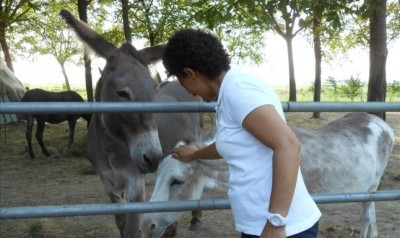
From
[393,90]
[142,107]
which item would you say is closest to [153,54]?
[142,107]

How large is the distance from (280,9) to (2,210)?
466 cm

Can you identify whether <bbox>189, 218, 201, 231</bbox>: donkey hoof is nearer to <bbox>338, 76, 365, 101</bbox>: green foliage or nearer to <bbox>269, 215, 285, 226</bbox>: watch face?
<bbox>269, 215, 285, 226</bbox>: watch face


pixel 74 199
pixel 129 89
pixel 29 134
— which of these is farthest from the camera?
pixel 29 134

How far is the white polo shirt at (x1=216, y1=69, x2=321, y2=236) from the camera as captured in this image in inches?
63.0

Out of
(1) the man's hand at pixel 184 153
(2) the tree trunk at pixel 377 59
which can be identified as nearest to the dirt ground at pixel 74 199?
(2) the tree trunk at pixel 377 59

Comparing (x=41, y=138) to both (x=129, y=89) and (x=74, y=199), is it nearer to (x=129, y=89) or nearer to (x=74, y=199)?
(x=74, y=199)

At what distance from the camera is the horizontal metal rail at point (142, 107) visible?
187 cm

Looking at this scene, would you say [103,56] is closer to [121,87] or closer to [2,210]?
[121,87]

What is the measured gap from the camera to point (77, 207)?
1.95 meters

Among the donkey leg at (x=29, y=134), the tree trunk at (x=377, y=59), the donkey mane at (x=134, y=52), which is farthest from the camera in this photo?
the donkey leg at (x=29, y=134)

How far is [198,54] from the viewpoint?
67.8 inches

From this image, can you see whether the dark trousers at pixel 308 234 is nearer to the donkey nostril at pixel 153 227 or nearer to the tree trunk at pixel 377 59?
the donkey nostril at pixel 153 227

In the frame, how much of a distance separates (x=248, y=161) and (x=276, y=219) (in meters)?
0.25

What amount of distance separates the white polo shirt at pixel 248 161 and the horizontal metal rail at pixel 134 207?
0.35 meters
